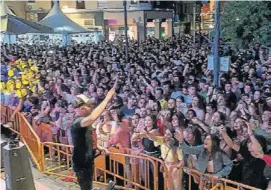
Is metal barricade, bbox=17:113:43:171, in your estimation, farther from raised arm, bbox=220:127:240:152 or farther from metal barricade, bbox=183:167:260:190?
raised arm, bbox=220:127:240:152

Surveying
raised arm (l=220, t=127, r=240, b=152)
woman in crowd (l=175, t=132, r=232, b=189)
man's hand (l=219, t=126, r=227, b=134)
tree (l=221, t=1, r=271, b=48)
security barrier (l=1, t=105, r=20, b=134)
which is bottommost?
security barrier (l=1, t=105, r=20, b=134)

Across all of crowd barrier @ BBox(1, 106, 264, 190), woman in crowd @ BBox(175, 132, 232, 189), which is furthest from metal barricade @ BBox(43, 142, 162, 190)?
woman in crowd @ BBox(175, 132, 232, 189)

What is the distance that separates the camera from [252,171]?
5.40m

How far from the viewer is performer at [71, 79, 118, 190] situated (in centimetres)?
470

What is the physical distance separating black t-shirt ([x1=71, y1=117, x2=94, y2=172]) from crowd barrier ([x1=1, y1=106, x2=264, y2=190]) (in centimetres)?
141

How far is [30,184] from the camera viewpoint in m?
5.18

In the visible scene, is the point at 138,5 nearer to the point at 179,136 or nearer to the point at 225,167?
the point at 179,136

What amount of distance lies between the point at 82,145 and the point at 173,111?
2.63m

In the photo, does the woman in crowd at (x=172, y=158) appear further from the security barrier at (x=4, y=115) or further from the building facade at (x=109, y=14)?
the building facade at (x=109, y=14)

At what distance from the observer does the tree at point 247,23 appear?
1636 cm

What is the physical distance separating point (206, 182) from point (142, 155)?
1059 millimetres

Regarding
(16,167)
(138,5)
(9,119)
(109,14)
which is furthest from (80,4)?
(16,167)

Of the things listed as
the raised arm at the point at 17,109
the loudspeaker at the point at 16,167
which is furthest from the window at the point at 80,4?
the loudspeaker at the point at 16,167

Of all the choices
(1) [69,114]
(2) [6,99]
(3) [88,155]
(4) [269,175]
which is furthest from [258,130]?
(2) [6,99]
